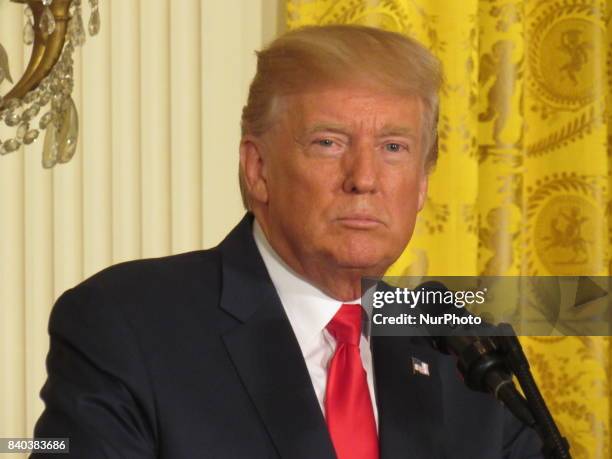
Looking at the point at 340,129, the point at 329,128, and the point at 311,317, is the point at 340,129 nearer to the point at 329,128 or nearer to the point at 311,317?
the point at 329,128

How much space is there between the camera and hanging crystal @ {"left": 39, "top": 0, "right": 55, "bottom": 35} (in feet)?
5.73

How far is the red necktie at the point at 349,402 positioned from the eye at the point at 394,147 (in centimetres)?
28

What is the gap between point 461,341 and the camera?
4.17ft

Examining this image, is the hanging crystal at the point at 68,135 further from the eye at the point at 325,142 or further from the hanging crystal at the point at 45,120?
the eye at the point at 325,142

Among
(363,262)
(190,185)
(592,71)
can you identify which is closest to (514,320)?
(592,71)

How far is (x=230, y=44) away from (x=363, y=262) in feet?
3.52

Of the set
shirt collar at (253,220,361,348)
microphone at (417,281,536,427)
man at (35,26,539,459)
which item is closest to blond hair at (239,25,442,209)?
man at (35,26,539,459)

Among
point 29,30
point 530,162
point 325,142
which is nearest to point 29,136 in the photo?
point 29,30

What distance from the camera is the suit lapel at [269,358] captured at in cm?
161

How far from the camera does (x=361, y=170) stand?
5.64 ft

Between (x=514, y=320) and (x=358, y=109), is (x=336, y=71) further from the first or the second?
(x=514, y=320)

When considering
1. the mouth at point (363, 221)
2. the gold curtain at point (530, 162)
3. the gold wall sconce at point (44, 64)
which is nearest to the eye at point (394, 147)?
the mouth at point (363, 221)

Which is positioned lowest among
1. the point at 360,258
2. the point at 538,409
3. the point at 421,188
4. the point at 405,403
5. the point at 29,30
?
the point at 405,403

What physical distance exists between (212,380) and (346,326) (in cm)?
24
